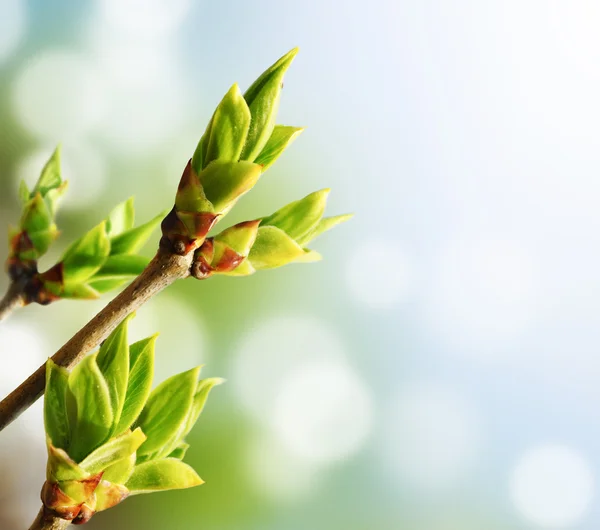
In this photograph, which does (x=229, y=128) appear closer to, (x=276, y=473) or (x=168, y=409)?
(x=168, y=409)

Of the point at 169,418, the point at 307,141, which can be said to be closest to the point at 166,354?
the point at 307,141

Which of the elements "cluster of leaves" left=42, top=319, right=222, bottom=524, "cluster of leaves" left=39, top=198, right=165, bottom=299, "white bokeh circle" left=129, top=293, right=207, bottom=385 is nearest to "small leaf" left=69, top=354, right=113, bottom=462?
"cluster of leaves" left=42, top=319, right=222, bottom=524

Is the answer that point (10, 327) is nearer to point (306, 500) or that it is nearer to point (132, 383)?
point (306, 500)

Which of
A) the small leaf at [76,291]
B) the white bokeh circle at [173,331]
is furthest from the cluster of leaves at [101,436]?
the white bokeh circle at [173,331]

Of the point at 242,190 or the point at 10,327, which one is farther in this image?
the point at 10,327

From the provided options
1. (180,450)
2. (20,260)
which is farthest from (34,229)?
(180,450)

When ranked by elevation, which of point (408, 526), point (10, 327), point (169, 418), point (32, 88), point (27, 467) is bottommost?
point (408, 526)

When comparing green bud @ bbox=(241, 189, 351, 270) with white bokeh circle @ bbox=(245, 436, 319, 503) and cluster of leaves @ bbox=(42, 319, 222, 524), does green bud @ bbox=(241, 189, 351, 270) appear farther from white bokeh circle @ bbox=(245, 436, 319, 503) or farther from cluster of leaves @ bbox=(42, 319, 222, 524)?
white bokeh circle @ bbox=(245, 436, 319, 503)
